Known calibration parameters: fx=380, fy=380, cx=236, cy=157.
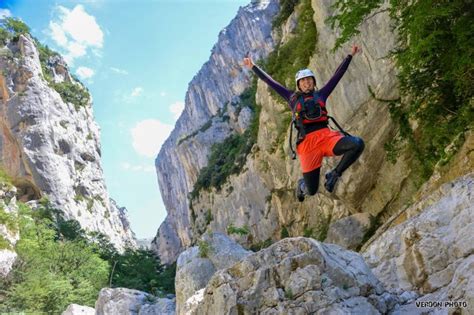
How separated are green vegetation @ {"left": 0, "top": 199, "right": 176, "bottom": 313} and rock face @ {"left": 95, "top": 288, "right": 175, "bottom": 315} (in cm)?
483

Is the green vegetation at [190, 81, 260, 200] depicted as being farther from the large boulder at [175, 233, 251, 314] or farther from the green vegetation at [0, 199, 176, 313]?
the large boulder at [175, 233, 251, 314]

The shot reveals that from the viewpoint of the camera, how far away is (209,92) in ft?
258

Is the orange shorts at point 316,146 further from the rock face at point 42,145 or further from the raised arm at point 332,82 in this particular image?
the rock face at point 42,145

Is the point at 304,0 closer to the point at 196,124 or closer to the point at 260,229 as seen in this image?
the point at 260,229

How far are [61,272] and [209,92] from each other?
54.7 m

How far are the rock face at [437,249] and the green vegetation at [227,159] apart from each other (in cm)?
2133

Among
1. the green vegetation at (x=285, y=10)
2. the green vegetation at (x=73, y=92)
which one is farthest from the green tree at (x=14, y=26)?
the green vegetation at (x=285, y=10)

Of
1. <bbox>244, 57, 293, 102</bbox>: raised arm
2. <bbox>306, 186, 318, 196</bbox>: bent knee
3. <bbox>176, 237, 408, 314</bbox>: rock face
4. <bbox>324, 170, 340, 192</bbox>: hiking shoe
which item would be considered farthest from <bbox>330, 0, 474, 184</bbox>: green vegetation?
<bbox>176, 237, 408, 314</bbox>: rock face

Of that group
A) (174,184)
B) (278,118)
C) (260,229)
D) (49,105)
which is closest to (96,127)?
(49,105)

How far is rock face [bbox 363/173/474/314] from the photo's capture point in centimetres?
492

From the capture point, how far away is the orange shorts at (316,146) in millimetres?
5730

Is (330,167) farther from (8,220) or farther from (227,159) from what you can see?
(227,159)

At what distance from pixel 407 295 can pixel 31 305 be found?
22.0 metres

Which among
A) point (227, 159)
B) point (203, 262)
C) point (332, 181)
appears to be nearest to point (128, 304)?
point (203, 262)
